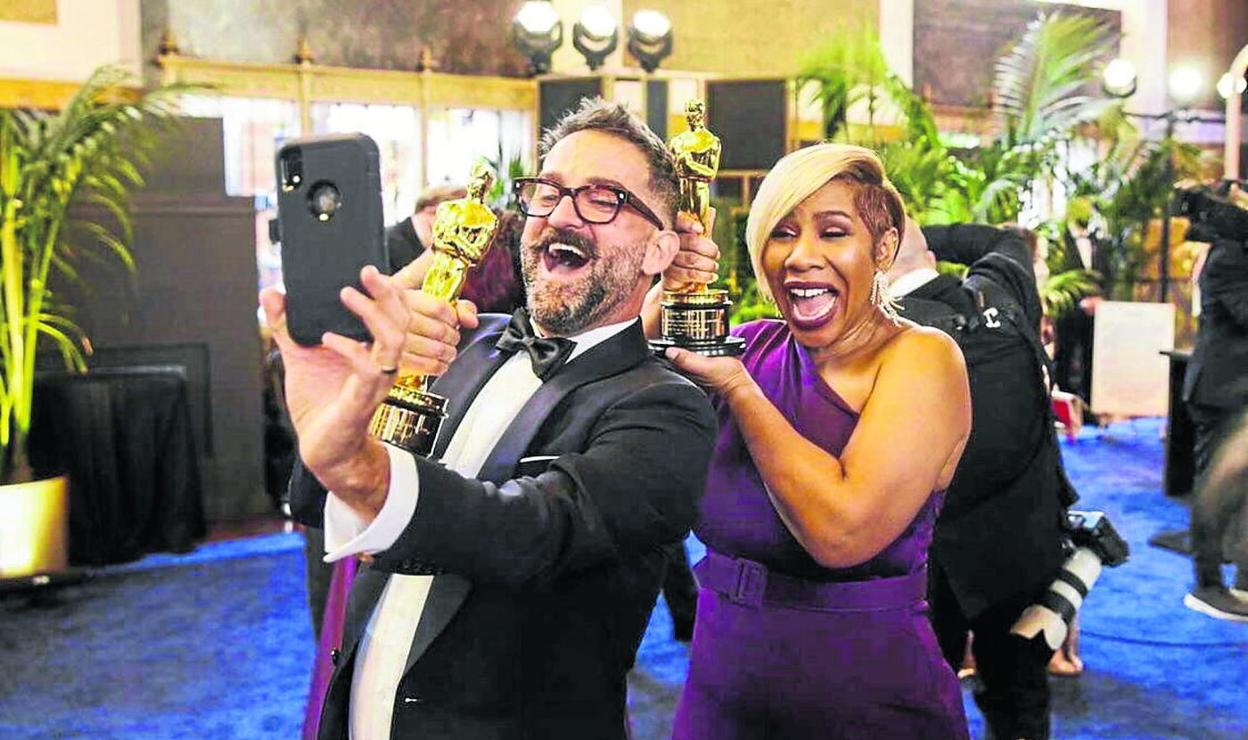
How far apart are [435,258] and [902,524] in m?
0.72

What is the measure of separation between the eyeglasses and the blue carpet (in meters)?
2.32

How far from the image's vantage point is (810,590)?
177 centimetres

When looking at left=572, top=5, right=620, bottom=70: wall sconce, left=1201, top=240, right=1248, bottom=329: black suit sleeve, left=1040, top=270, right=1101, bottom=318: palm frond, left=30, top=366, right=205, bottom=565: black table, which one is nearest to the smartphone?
left=1201, top=240, right=1248, bottom=329: black suit sleeve

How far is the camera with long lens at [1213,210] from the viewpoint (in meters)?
4.56

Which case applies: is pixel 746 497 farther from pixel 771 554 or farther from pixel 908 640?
pixel 908 640

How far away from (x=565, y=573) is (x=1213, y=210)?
4.03 metres

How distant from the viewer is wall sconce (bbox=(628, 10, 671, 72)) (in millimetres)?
9555

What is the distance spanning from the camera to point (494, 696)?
4.43 ft

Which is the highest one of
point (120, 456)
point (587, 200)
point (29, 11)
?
point (29, 11)

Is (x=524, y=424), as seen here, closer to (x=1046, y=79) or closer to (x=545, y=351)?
(x=545, y=351)

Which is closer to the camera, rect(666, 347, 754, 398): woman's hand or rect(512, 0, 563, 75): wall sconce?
rect(666, 347, 754, 398): woman's hand

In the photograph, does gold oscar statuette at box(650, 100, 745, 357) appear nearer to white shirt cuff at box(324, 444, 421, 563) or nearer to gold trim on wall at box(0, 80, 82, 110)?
white shirt cuff at box(324, 444, 421, 563)

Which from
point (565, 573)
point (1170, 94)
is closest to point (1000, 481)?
point (565, 573)

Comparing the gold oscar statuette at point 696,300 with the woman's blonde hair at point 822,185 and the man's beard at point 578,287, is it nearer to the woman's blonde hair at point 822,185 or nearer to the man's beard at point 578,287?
the woman's blonde hair at point 822,185
